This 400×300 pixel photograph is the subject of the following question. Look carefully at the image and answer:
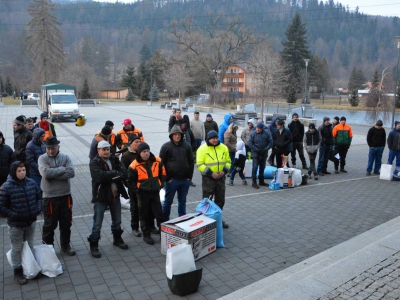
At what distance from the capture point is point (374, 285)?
4.93 meters

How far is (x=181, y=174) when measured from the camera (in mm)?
6703

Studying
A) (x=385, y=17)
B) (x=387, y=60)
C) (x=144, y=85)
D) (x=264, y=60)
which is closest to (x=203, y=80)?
(x=144, y=85)

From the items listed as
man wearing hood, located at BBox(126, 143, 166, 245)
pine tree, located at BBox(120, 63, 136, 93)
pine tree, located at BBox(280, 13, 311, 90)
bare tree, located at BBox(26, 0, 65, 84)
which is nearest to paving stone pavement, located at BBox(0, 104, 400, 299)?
man wearing hood, located at BBox(126, 143, 166, 245)

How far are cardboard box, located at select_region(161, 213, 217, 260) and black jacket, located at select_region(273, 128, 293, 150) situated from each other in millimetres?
5811

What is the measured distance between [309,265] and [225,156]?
2341 mm

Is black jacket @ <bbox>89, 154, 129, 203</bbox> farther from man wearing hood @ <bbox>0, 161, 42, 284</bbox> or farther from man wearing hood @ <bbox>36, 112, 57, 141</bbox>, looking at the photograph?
man wearing hood @ <bbox>36, 112, 57, 141</bbox>

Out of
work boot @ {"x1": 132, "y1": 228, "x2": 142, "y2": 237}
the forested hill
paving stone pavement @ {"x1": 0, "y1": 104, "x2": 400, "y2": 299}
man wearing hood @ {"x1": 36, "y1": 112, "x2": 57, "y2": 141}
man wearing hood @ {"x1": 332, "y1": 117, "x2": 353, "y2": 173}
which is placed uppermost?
the forested hill

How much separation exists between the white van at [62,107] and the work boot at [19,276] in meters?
23.6

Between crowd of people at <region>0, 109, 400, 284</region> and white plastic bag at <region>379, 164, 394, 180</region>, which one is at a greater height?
crowd of people at <region>0, 109, 400, 284</region>

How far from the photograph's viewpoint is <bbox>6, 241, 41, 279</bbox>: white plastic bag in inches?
202

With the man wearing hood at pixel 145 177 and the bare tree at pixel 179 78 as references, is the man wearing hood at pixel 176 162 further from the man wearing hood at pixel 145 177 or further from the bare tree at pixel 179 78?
the bare tree at pixel 179 78

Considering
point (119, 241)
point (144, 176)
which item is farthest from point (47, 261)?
point (144, 176)

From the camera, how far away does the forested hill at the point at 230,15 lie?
142 meters

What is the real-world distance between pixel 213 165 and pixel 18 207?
3212mm
